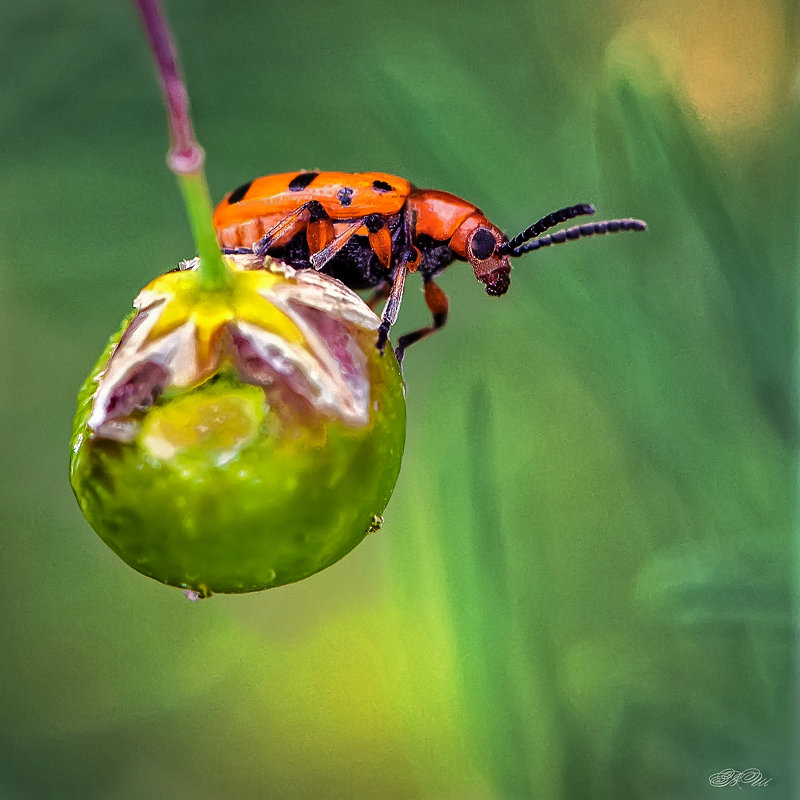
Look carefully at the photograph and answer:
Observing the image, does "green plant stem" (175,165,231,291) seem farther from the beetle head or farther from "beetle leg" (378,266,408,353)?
the beetle head

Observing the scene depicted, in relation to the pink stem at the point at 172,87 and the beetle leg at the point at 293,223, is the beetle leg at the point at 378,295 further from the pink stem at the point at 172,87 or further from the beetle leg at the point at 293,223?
the pink stem at the point at 172,87

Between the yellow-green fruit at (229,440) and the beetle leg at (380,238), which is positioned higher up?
the beetle leg at (380,238)

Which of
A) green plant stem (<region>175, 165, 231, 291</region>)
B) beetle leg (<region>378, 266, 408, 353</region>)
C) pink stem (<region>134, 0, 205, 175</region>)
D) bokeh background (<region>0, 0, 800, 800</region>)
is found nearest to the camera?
pink stem (<region>134, 0, 205, 175</region>)

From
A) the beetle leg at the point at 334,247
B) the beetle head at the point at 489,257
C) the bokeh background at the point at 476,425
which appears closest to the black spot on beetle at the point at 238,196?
the beetle leg at the point at 334,247

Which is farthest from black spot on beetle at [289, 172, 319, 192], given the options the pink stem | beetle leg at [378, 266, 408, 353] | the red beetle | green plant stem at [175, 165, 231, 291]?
the pink stem

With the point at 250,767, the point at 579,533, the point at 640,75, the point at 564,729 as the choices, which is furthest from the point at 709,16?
the point at 250,767

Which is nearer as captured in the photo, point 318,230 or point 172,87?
point 172,87

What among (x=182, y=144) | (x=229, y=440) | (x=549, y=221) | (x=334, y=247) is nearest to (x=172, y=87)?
(x=182, y=144)

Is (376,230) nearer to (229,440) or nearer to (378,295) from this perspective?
(378,295)
